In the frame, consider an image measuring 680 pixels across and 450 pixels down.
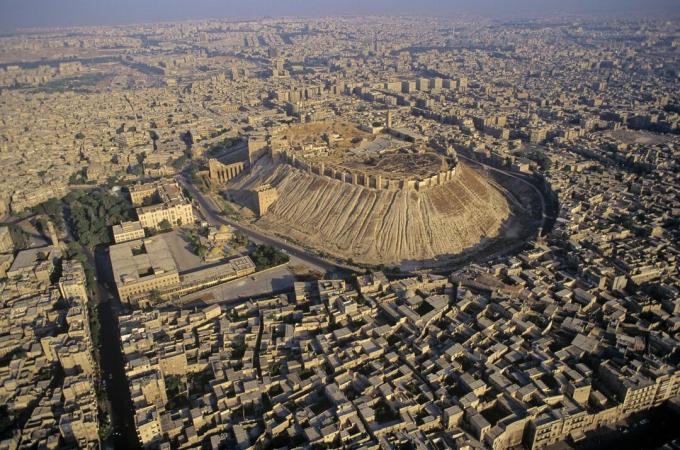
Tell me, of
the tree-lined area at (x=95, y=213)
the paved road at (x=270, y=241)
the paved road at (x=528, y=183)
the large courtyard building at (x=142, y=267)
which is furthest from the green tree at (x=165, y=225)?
the paved road at (x=528, y=183)

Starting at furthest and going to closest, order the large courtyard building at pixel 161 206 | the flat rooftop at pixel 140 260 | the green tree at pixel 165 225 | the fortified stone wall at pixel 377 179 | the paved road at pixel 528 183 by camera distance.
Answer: the paved road at pixel 528 183, the large courtyard building at pixel 161 206, the green tree at pixel 165 225, the fortified stone wall at pixel 377 179, the flat rooftop at pixel 140 260

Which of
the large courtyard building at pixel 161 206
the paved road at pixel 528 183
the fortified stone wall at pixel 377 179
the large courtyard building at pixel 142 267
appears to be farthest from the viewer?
the paved road at pixel 528 183

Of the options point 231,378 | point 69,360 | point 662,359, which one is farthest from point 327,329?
point 662,359

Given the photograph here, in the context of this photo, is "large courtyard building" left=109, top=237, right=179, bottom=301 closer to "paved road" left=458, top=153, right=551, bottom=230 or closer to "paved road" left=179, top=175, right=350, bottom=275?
"paved road" left=179, top=175, right=350, bottom=275

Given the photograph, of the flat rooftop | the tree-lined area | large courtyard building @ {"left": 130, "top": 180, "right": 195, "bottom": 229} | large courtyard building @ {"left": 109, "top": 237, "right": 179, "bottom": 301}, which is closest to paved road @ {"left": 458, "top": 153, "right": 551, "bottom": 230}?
large courtyard building @ {"left": 109, "top": 237, "right": 179, "bottom": 301}

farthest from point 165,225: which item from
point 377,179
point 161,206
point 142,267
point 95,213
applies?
point 377,179

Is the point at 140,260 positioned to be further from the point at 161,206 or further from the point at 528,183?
the point at 528,183

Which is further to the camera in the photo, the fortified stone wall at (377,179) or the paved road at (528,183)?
the paved road at (528,183)

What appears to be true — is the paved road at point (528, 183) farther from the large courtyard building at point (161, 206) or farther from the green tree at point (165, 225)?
the green tree at point (165, 225)
